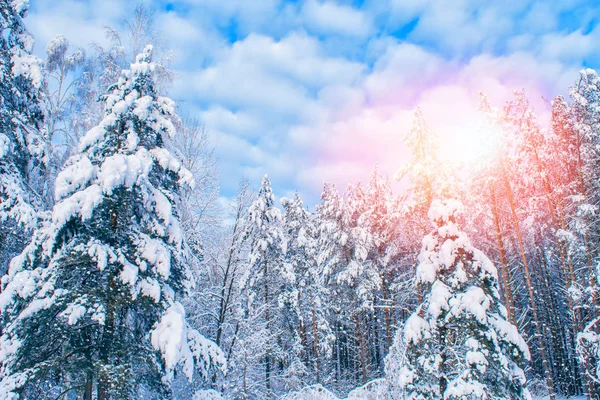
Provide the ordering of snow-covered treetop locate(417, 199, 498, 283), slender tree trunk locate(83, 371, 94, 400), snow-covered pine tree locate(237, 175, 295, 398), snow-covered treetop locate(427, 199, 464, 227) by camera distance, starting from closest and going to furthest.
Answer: slender tree trunk locate(83, 371, 94, 400), snow-covered treetop locate(417, 199, 498, 283), snow-covered treetop locate(427, 199, 464, 227), snow-covered pine tree locate(237, 175, 295, 398)

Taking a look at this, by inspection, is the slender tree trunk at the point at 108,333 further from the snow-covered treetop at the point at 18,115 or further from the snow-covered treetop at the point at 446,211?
the snow-covered treetop at the point at 446,211

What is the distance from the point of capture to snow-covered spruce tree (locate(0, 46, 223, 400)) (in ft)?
21.1

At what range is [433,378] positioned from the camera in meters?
10.0

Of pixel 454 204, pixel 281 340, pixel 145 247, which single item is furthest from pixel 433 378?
pixel 281 340

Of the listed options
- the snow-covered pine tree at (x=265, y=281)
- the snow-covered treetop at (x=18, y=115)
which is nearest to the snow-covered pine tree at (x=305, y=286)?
the snow-covered pine tree at (x=265, y=281)

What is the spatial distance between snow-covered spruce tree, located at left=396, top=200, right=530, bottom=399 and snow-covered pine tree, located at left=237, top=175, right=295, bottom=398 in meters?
10.4

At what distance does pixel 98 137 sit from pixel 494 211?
51.3 ft

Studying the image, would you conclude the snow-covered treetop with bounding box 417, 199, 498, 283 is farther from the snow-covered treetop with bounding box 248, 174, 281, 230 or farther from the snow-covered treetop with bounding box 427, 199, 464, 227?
the snow-covered treetop with bounding box 248, 174, 281, 230

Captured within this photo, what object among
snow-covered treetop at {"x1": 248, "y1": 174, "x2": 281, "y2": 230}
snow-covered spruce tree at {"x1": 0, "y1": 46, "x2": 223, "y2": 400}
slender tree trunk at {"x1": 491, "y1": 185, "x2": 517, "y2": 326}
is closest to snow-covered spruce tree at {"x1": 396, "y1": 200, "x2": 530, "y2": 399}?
slender tree trunk at {"x1": 491, "y1": 185, "x2": 517, "y2": 326}

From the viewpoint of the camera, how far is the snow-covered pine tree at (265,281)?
19609 mm

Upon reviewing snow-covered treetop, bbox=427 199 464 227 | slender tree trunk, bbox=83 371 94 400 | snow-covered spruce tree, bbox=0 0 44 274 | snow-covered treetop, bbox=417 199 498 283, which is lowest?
slender tree trunk, bbox=83 371 94 400

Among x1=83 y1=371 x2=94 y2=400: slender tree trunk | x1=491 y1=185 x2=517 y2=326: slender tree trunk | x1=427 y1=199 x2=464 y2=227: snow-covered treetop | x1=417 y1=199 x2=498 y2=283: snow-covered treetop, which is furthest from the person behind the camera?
x1=491 y1=185 x2=517 y2=326: slender tree trunk

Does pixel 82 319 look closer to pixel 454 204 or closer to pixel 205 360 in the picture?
pixel 205 360

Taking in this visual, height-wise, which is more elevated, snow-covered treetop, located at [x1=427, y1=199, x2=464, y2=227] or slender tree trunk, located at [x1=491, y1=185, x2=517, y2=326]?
snow-covered treetop, located at [x1=427, y1=199, x2=464, y2=227]
